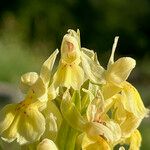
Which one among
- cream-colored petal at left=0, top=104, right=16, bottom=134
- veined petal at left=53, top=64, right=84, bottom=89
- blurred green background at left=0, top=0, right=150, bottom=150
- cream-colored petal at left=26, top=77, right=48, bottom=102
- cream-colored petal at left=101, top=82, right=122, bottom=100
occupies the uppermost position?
veined petal at left=53, top=64, right=84, bottom=89

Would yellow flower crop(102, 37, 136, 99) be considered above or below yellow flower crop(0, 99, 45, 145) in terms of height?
above

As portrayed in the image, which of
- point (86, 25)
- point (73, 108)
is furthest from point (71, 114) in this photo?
point (86, 25)

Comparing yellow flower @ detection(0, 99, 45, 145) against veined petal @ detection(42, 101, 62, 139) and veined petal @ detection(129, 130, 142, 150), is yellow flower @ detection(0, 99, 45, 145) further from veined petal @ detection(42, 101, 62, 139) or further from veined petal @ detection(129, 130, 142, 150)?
veined petal @ detection(129, 130, 142, 150)

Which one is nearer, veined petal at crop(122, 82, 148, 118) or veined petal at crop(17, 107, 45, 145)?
veined petal at crop(17, 107, 45, 145)

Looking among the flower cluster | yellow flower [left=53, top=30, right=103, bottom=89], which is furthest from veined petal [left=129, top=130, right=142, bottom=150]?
yellow flower [left=53, top=30, right=103, bottom=89]

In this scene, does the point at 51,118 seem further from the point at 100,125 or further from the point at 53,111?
the point at 100,125

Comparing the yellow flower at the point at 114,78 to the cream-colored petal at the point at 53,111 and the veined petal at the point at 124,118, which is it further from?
the cream-colored petal at the point at 53,111

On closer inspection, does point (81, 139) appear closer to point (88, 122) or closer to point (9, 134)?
point (88, 122)
